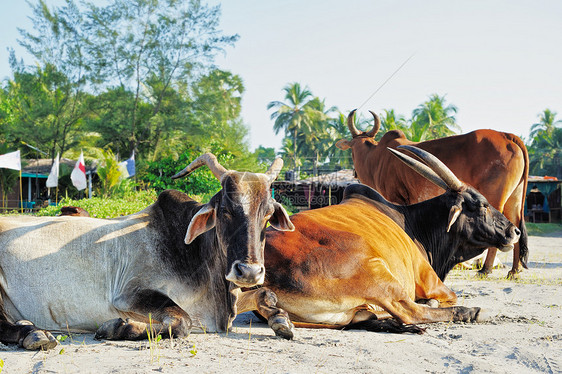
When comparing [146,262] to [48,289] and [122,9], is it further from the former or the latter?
[122,9]

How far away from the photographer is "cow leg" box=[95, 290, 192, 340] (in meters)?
3.44

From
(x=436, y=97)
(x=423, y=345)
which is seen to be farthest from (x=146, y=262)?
(x=436, y=97)

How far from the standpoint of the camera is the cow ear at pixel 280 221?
12.6ft

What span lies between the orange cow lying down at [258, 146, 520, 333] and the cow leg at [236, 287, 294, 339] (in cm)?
12

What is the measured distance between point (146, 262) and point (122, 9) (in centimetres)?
2761

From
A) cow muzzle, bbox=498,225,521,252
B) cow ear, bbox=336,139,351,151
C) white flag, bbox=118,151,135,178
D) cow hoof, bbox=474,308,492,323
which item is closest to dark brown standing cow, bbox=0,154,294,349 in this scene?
cow hoof, bbox=474,308,492,323

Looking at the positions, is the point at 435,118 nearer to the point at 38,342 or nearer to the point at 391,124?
the point at 391,124

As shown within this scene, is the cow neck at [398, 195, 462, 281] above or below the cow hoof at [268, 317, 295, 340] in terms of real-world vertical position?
above

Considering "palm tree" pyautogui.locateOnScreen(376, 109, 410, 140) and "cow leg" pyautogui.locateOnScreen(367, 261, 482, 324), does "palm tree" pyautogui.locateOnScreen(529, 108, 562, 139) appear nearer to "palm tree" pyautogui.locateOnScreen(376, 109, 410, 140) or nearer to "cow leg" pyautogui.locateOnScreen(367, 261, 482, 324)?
"palm tree" pyautogui.locateOnScreen(376, 109, 410, 140)

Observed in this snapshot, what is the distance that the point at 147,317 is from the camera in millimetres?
3604

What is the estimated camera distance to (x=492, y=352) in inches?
134

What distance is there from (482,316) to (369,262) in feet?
3.58

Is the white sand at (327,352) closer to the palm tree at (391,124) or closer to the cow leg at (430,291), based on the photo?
the cow leg at (430,291)

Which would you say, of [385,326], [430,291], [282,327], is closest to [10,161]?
[430,291]
